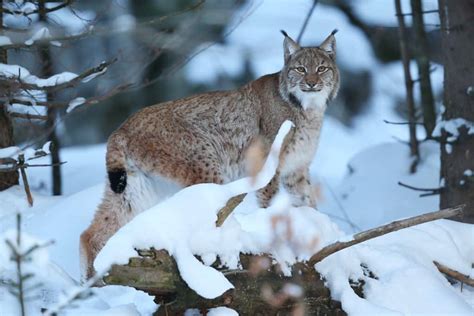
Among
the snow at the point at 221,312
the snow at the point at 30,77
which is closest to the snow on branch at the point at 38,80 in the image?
the snow at the point at 30,77

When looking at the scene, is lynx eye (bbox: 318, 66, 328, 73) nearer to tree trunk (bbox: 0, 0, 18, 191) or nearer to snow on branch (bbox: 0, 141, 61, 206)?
snow on branch (bbox: 0, 141, 61, 206)

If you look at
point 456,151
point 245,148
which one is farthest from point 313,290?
point 456,151

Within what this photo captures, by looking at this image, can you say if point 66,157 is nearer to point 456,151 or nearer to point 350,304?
point 456,151

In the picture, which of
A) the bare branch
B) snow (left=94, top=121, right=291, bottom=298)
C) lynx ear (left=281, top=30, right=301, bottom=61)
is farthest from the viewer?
lynx ear (left=281, top=30, right=301, bottom=61)

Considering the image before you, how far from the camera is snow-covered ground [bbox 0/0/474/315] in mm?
3975

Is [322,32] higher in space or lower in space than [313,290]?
higher

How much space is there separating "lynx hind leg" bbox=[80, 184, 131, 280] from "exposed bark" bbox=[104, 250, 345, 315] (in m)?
1.67

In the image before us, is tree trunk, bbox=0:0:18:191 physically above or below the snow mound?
above

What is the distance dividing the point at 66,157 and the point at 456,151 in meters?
5.87

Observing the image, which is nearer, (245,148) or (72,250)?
(72,250)

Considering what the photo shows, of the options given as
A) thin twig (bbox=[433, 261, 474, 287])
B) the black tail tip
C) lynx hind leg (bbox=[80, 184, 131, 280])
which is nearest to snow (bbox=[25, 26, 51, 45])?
the black tail tip

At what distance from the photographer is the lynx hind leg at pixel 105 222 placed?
18.4 ft

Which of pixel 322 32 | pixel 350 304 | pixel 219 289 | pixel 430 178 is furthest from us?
pixel 322 32

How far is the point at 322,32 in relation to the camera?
1205 centimetres
